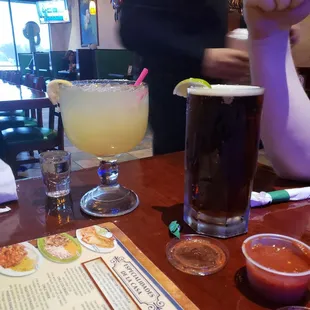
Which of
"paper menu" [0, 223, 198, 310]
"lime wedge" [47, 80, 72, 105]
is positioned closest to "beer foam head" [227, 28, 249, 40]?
"lime wedge" [47, 80, 72, 105]

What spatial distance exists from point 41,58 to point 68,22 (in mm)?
1185

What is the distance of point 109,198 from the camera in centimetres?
70

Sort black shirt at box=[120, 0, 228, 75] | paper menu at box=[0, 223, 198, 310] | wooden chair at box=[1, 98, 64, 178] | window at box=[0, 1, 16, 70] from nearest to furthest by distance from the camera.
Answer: paper menu at box=[0, 223, 198, 310], black shirt at box=[120, 0, 228, 75], wooden chair at box=[1, 98, 64, 178], window at box=[0, 1, 16, 70]

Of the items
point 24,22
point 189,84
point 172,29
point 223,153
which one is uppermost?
point 24,22

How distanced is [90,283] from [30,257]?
114 mm

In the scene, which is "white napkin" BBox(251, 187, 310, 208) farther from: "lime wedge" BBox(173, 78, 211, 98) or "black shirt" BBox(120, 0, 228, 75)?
"black shirt" BBox(120, 0, 228, 75)

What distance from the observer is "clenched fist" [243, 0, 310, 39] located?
0.63 m

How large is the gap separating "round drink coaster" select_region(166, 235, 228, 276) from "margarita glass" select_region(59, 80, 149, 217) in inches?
6.2

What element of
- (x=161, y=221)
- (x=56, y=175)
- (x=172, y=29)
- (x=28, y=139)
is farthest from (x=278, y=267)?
(x=28, y=139)

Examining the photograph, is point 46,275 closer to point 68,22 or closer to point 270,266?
point 270,266

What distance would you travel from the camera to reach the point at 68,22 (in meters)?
8.68

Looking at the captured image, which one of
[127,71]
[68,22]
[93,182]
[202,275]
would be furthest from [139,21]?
[68,22]

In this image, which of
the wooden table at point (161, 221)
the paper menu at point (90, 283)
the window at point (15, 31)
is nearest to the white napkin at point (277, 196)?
the wooden table at point (161, 221)

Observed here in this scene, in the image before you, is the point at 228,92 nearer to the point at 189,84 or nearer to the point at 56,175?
the point at 189,84
